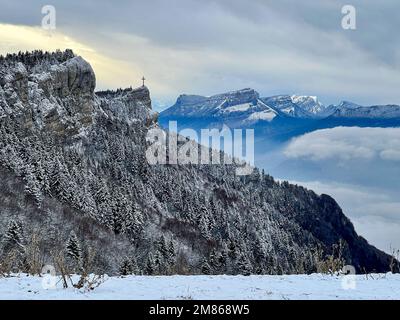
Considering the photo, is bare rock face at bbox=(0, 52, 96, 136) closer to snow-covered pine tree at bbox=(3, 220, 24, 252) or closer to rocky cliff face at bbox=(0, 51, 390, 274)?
rocky cliff face at bbox=(0, 51, 390, 274)

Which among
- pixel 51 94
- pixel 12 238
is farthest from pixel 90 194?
pixel 51 94

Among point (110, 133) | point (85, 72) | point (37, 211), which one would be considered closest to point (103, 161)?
point (110, 133)

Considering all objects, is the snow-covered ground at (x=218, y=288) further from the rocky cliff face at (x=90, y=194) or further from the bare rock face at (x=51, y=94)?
the bare rock face at (x=51, y=94)

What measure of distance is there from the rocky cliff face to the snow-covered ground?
161ft

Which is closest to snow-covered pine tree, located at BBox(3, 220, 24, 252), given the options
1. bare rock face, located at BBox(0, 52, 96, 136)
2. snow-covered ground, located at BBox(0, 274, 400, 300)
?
snow-covered ground, located at BBox(0, 274, 400, 300)

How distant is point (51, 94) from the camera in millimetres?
170750

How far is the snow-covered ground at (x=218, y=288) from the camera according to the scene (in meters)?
14.4

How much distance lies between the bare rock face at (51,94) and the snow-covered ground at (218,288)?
444ft

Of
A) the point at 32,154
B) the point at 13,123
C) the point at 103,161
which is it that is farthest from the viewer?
the point at 103,161

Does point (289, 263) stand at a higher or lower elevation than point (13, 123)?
lower
